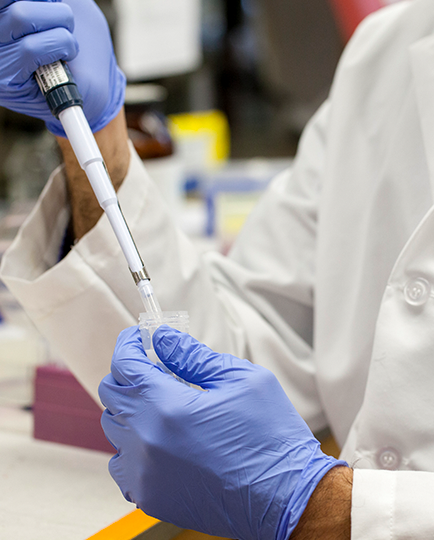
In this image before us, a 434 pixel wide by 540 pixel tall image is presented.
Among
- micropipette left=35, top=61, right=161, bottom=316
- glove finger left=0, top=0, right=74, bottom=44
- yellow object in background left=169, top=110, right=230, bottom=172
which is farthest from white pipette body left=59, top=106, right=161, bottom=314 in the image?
yellow object in background left=169, top=110, right=230, bottom=172

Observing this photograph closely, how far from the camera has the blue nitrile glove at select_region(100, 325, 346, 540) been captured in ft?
1.58

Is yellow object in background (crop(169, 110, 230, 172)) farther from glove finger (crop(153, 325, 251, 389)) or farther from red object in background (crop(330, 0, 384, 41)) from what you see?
glove finger (crop(153, 325, 251, 389))

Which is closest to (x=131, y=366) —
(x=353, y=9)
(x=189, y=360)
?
(x=189, y=360)

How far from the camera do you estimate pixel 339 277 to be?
85 centimetres

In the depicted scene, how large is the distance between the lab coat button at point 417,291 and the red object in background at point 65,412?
Answer: 419 millimetres

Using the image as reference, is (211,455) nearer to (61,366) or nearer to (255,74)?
(61,366)

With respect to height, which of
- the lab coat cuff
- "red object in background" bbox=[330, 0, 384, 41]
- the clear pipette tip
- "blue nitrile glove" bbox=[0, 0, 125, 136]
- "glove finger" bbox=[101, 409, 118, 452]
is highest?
"blue nitrile glove" bbox=[0, 0, 125, 136]

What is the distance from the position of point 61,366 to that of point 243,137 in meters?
3.00

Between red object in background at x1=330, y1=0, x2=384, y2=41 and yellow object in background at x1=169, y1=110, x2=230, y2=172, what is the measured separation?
2.38 ft

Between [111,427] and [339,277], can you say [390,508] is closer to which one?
[111,427]

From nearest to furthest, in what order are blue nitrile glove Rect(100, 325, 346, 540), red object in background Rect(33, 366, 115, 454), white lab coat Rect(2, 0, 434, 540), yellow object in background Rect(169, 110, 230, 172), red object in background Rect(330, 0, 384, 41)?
blue nitrile glove Rect(100, 325, 346, 540), white lab coat Rect(2, 0, 434, 540), red object in background Rect(33, 366, 115, 454), red object in background Rect(330, 0, 384, 41), yellow object in background Rect(169, 110, 230, 172)

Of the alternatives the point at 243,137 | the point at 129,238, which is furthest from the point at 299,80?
the point at 129,238

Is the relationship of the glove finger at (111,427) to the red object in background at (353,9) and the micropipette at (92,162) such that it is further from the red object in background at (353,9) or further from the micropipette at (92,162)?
the red object in background at (353,9)

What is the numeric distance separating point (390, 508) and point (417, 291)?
0.80ft
